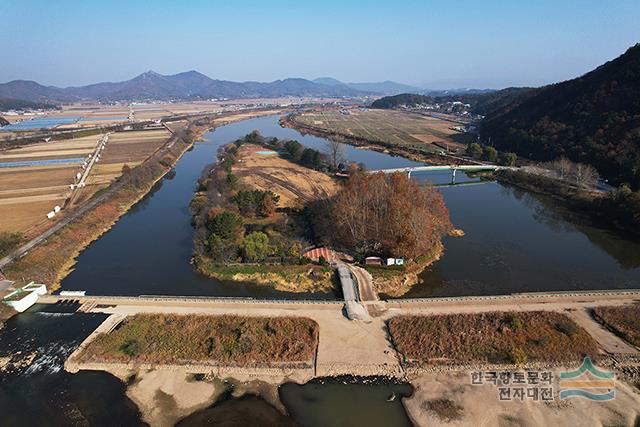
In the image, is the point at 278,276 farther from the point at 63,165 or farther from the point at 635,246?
the point at 63,165

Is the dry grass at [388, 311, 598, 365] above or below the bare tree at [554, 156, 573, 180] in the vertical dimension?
below

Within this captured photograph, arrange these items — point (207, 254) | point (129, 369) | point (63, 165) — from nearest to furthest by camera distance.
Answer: point (129, 369) < point (207, 254) < point (63, 165)

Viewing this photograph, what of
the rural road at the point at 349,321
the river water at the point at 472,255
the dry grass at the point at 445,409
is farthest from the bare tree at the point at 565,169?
the dry grass at the point at 445,409

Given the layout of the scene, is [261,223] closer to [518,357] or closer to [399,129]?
[518,357]

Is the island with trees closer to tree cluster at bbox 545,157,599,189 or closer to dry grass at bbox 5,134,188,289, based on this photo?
dry grass at bbox 5,134,188,289

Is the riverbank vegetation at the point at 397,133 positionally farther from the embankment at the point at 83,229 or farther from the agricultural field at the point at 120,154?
the agricultural field at the point at 120,154

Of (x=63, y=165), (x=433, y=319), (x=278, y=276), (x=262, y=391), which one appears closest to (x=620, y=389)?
(x=433, y=319)

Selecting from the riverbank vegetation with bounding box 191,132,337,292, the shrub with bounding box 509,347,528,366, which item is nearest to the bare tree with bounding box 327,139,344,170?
the riverbank vegetation with bounding box 191,132,337,292
